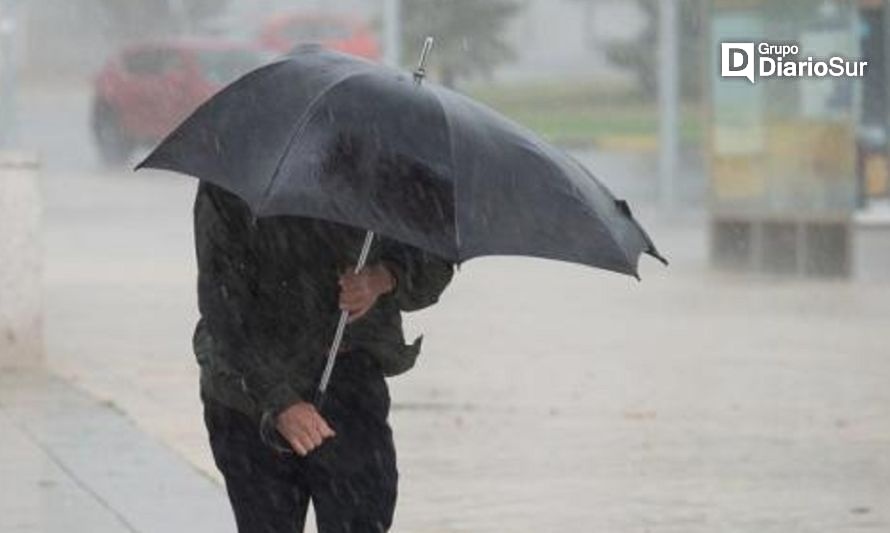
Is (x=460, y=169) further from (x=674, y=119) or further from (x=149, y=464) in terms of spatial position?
(x=674, y=119)

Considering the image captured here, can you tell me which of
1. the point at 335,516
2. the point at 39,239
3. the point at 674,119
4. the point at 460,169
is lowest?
the point at 674,119

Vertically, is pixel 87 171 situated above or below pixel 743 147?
below

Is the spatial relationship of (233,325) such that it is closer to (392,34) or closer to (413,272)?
(413,272)

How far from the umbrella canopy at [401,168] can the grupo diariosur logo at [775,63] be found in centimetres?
1514

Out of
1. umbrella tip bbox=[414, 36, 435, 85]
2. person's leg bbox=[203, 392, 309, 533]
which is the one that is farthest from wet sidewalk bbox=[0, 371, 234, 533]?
umbrella tip bbox=[414, 36, 435, 85]

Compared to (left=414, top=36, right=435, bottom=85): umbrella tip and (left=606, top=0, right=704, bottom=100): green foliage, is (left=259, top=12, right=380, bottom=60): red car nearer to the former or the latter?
(left=606, top=0, right=704, bottom=100): green foliage

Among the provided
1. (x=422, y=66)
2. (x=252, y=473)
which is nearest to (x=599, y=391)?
(x=422, y=66)

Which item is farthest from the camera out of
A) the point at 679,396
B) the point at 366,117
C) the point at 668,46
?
the point at 668,46

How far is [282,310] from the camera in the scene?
4922mm

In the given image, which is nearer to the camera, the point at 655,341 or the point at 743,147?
the point at 655,341

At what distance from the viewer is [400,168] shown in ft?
15.8

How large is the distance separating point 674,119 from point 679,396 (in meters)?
15.1

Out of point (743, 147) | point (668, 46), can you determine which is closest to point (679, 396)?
point (743, 147)

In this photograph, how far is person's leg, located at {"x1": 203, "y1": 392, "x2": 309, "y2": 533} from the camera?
16.4 ft
